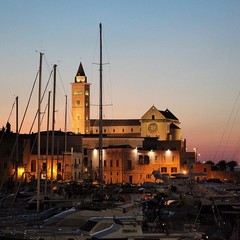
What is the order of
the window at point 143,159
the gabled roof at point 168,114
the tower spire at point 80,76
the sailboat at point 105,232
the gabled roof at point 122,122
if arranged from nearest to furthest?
the sailboat at point 105,232, the window at point 143,159, the gabled roof at point 168,114, the gabled roof at point 122,122, the tower spire at point 80,76

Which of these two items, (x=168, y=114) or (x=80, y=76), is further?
(x=80, y=76)

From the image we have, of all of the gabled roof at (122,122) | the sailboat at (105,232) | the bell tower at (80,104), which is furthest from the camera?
the bell tower at (80,104)

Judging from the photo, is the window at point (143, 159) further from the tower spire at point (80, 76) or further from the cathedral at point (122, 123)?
the tower spire at point (80, 76)

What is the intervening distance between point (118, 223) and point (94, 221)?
1121 mm

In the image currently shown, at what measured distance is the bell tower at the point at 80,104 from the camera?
147000 millimetres

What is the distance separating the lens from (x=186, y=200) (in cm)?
3350

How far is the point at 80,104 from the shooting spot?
153 meters

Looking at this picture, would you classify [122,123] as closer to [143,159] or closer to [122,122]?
[122,122]

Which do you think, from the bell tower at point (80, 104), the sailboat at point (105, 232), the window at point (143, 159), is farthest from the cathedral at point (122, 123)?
the sailboat at point (105, 232)

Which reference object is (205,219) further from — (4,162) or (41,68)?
(4,162)

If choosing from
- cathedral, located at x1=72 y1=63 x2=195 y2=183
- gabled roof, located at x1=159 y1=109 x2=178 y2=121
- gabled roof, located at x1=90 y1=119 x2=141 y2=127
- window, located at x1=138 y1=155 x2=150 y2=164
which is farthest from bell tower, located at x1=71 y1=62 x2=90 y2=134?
window, located at x1=138 y1=155 x2=150 y2=164

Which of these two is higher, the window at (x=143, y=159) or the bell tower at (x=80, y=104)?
the bell tower at (x=80, y=104)

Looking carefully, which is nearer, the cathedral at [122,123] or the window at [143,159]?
the window at [143,159]

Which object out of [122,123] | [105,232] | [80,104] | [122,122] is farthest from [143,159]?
[105,232]
